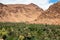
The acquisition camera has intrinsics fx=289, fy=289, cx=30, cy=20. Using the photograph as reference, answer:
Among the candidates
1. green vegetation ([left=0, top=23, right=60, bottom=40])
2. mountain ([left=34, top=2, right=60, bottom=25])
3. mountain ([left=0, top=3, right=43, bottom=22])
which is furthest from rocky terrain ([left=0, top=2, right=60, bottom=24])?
green vegetation ([left=0, top=23, right=60, bottom=40])

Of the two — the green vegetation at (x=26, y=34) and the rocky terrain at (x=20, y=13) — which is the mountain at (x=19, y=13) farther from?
the green vegetation at (x=26, y=34)

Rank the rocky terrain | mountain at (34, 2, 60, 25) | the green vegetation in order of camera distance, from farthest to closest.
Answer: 1. the rocky terrain
2. mountain at (34, 2, 60, 25)
3. the green vegetation

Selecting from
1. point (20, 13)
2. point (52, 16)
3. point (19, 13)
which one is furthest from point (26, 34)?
point (20, 13)

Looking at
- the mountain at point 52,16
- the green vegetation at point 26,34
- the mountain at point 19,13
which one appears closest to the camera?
the green vegetation at point 26,34

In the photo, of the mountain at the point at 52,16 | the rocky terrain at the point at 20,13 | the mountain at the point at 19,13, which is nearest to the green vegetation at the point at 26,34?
the mountain at the point at 52,16

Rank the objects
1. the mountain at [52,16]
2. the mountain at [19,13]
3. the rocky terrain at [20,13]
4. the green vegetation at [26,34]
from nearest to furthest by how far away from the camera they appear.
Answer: the green vegetation at [26,34] → the mountain at [52,16] → the rocky terrain at [20,13] → the mountain at [19,13]

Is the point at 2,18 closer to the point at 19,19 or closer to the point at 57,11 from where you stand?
the point at 19,19

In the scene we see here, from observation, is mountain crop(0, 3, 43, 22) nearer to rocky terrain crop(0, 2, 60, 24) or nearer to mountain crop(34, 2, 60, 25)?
rocky terrain crop(0, 2, 60, 24)

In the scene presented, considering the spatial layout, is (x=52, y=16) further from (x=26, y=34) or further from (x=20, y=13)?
(x=26, y=34)
